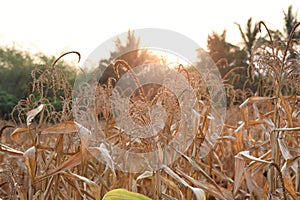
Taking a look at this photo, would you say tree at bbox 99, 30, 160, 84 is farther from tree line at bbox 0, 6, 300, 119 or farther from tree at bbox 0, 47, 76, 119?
tree at bbox 0, 47, 76, 119

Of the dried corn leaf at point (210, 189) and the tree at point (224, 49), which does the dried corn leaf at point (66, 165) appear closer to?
the dried corn leaf at point (210, 189)

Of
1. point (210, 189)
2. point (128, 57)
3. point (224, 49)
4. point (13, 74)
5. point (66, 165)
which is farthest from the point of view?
point (224, 49)

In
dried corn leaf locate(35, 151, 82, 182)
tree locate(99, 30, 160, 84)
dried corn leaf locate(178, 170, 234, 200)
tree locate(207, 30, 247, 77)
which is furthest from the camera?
tree locate(207, 30, 247, 77)

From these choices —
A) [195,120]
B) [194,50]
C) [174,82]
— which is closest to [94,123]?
[174,82]

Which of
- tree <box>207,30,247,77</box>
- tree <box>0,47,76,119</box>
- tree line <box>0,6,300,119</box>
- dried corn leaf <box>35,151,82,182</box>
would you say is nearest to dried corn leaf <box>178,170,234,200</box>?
dried corn leaf <box>35,151,82,182</box>

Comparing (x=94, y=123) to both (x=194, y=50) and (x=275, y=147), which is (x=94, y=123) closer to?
(x=275, y=147)

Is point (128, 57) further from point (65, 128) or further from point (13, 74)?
point (65, 128)

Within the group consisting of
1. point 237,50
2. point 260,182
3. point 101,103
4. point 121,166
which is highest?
point 237,50

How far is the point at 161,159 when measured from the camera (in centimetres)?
152

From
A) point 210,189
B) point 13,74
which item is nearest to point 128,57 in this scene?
point 13,74

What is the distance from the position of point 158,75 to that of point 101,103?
0.58 m

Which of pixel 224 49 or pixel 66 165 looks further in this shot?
pixel 224 49

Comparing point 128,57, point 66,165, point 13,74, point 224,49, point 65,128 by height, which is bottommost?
point 66,165

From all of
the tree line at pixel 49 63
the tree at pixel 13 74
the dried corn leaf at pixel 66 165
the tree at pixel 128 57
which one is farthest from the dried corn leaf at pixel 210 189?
the tree at pixel 13 74
